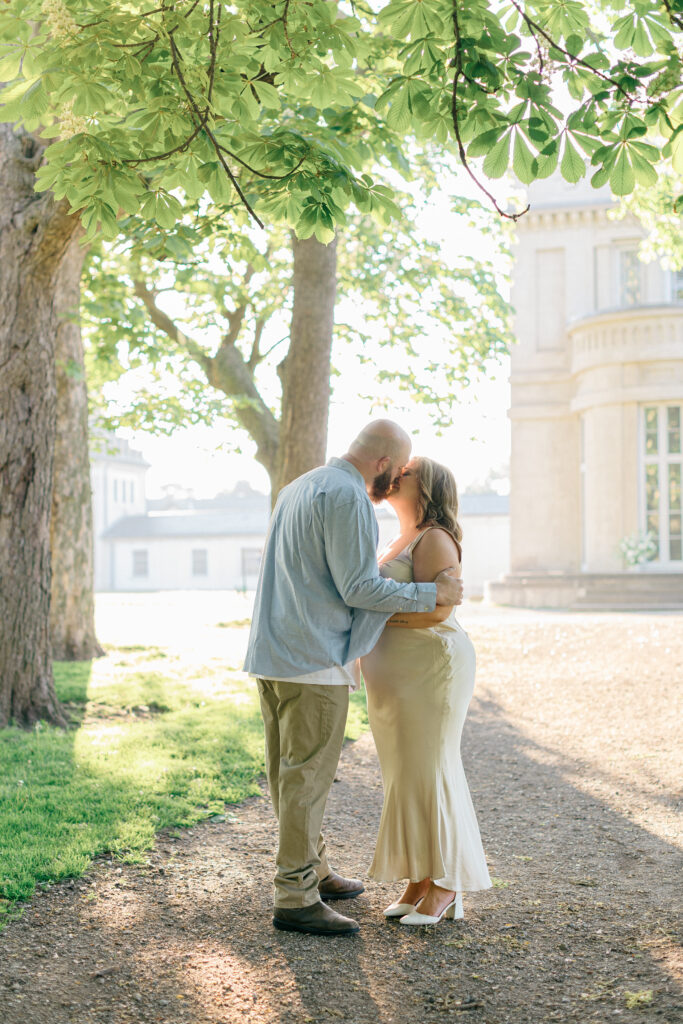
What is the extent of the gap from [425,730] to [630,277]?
2444 cm

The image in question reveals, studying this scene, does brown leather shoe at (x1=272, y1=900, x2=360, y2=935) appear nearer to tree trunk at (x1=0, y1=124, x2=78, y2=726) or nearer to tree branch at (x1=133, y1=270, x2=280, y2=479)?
tree trunk at (x1=0, y1=124, x2=78, y2=726)

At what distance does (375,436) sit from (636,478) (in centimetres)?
2032

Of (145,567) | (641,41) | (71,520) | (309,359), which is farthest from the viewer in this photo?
(145,567)

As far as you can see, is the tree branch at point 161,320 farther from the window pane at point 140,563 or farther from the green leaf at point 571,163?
the window pane at point 140,563

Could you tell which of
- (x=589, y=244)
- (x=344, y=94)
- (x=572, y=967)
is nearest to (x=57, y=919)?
(x=572, y=967)

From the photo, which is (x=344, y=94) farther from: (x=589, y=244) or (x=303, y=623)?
(x=589, y=244)

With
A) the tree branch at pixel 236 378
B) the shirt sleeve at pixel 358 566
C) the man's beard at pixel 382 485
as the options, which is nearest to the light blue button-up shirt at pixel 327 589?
the shirt sleeve at pixel 358 566

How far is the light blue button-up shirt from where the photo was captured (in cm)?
384

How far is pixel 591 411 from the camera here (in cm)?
2406

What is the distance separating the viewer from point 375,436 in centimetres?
403

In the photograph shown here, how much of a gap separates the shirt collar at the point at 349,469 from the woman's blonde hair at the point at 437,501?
27cm

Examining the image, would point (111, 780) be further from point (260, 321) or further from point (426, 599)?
point (260, 321)

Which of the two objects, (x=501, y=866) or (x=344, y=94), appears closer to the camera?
(x=344, y=94)

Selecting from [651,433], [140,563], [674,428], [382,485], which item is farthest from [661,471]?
[140,563]
